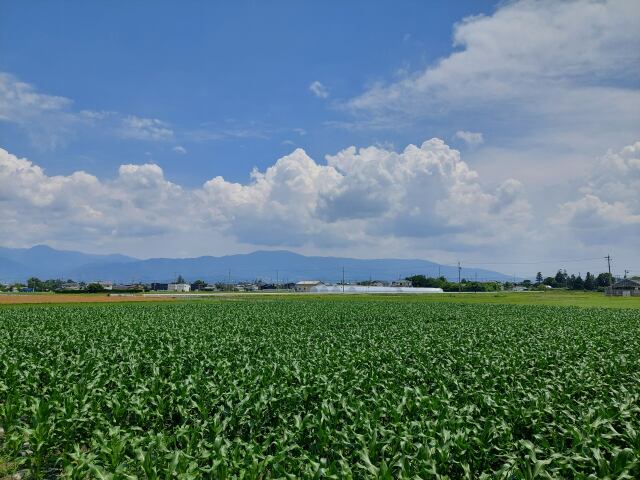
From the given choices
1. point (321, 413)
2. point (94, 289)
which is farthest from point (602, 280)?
point (321, 413)

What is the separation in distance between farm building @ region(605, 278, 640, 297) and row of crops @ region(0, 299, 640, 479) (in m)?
124

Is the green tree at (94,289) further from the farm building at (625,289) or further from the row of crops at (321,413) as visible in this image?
the farm building at (625,289)

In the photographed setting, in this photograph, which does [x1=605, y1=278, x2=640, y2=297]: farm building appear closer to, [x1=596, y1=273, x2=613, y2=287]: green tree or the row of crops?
[x1=596, y1=273, x2=613, y2=287]: green tree

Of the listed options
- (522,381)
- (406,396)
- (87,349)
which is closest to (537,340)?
(522,381)

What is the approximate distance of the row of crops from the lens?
8.36 m

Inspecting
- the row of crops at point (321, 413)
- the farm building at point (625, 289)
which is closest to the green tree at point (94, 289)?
the row of crops at point (321, 413)

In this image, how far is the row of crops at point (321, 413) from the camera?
8.36 meters

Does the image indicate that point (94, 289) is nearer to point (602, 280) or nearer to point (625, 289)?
point (625, 289)

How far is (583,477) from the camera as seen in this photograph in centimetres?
746

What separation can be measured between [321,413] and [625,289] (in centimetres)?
15663

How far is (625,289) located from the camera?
13962 centimetres

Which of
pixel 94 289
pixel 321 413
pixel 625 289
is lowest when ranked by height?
pixel 625 289

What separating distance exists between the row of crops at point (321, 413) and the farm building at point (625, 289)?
124119 mm

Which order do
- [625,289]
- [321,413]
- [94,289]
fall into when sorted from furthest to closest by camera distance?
[625,289] < [94,289] < [321,413]
